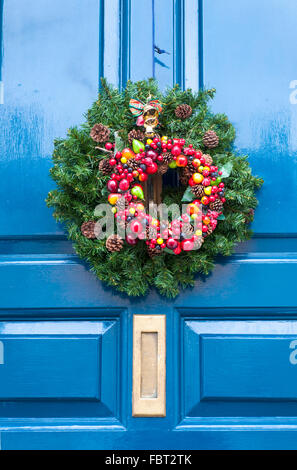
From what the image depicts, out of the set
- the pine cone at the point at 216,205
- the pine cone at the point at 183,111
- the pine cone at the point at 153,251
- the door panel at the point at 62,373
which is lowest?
the door panel at the point at 62,373

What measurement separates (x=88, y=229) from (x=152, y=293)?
274mm

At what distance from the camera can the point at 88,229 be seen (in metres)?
1.14

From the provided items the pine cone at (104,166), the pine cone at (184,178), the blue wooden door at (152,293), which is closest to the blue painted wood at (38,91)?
the blue wooden door at (152,293)

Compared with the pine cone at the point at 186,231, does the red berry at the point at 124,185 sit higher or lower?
higher

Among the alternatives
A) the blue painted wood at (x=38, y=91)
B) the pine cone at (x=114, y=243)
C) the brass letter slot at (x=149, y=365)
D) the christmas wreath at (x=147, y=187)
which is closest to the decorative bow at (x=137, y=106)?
the christmas wreath at (x=147, y=187)

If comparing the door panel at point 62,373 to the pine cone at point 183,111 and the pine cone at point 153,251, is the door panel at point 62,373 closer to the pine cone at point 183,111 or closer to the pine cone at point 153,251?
the pine cone at point 153,251

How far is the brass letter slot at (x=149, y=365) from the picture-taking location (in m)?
1.22

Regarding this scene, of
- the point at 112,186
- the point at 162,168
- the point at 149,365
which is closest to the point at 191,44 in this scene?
the point at 162,168

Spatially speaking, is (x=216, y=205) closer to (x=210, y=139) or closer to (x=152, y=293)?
(x=210, y=139)

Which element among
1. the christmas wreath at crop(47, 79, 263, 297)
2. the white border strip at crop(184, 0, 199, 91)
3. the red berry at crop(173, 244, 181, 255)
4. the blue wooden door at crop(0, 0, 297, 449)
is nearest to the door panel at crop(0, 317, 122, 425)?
the blue wooden door at crop(0, 0, 297, 449)

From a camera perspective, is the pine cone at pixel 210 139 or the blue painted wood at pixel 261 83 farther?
the blue painted wood at pixel 261 83

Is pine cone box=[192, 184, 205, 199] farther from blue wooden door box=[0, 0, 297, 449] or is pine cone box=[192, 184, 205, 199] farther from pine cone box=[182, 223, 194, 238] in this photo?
blue wooden door box=[0, 0, 297, 449]

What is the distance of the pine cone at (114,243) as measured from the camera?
43.9 inches
